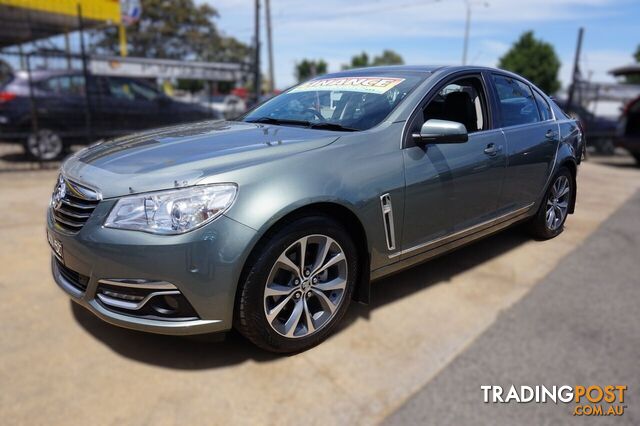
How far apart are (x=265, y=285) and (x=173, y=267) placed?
31cm

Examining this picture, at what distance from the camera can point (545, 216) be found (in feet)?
5.16

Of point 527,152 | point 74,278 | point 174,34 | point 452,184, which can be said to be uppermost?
point 174,34

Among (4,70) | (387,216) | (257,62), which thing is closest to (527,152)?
(387,216)

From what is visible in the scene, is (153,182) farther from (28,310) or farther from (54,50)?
(54,50)

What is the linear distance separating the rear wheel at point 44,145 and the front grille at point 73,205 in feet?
27.3

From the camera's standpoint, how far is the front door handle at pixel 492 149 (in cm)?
157

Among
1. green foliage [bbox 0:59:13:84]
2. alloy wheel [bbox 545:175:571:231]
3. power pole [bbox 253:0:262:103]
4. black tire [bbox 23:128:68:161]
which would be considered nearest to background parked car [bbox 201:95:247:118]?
power pole [bbox 253:0:262:103]

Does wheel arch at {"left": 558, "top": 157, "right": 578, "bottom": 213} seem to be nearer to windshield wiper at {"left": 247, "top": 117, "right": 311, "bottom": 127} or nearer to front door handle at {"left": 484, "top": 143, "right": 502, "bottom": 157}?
front door handle at {"left": 484, "top": 143, "right": 502, "bottom": 157}

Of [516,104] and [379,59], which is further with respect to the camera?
[379,59]

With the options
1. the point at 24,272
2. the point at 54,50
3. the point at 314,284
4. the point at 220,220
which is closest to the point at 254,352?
the point at 314,284

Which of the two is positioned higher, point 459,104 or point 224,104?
point 459,104

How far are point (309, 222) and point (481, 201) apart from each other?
68 centimetres

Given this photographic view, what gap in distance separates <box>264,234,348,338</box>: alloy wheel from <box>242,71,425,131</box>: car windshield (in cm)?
50

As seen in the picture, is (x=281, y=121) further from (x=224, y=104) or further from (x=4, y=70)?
(x=224, y=104)
